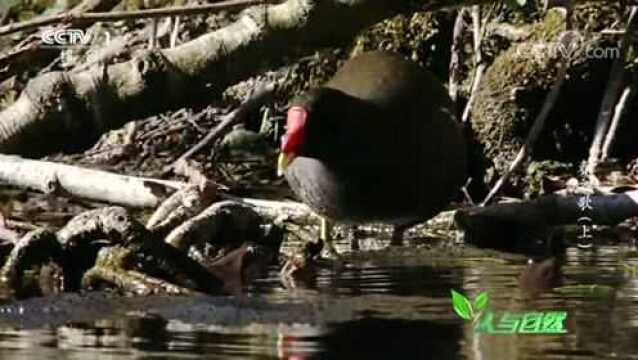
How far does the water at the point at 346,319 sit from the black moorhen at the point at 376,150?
0.36 m

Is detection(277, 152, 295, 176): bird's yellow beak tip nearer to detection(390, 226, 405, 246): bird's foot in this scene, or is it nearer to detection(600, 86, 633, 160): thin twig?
detection(390, 226, 405, 246): bird's foot

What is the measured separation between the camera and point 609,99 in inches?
346

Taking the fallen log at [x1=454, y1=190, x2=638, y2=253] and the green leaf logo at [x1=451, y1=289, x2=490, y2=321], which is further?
the fallen log at [x1=454, y1=190, x2=638, y2=253]

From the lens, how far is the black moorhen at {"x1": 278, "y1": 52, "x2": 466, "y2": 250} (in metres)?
6.73

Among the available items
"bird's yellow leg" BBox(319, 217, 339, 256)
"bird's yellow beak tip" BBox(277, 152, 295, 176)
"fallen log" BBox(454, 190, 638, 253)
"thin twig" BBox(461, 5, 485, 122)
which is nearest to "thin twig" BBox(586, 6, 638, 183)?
"thin twig" BBox(461, 5, 485, 122)

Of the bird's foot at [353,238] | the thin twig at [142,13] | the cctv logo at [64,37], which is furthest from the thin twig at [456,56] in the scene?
the thin twig at [142,13]

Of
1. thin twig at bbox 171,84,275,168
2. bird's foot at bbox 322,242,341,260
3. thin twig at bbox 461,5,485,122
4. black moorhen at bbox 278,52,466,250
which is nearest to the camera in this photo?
black moorhen at bbox 278,52,466,250

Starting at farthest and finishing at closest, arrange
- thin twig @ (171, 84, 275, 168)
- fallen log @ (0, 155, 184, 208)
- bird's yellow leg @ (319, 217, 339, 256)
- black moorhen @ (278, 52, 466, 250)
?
thin twig @ (171, 84, 275, 168) < fallen log @ (0, 155, 184, 208) < bird's yellow leg @ (319, 217, 339, 256) < black moorhen @ (278, 52, 466, 250)

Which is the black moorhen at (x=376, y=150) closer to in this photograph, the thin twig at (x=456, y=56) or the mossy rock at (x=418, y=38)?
the thin twig at (x=456, y=56)

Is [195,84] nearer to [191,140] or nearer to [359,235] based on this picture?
[359,235]

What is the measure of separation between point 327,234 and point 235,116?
2.12 m

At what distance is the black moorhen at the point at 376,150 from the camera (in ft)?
22.1

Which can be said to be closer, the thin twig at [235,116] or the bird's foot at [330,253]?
the bird's foot at [330,253]

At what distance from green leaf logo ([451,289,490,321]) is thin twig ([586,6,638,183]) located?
293 centimetres
